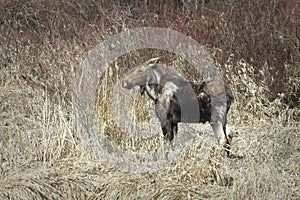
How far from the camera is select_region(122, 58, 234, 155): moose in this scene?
18.1 feet

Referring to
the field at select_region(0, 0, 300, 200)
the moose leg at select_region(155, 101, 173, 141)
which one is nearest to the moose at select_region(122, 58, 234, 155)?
the moose leg at select_region(155, 101, 173, 141)

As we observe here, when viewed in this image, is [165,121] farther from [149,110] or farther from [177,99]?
[149,110]

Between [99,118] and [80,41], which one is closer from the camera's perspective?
[99,118]

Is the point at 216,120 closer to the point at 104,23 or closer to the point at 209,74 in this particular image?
the point at 209,74

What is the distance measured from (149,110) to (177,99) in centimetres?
69

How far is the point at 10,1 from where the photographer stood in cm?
1050

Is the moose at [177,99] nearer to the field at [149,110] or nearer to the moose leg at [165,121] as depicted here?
the moose leg at [165,121]

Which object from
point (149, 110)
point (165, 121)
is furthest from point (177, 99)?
point (149, 110)

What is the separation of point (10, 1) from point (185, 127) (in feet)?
18.5

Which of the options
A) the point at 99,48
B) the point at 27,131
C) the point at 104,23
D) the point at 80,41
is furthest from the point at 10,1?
the point at 27,131

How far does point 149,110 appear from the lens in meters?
6.16

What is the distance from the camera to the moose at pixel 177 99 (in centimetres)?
551

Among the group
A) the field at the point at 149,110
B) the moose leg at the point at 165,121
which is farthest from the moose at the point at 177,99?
the field at the point at 149,110

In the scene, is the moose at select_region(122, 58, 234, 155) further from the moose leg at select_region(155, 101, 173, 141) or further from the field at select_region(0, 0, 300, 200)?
the field at select_region(0, 0, 300, 200)
